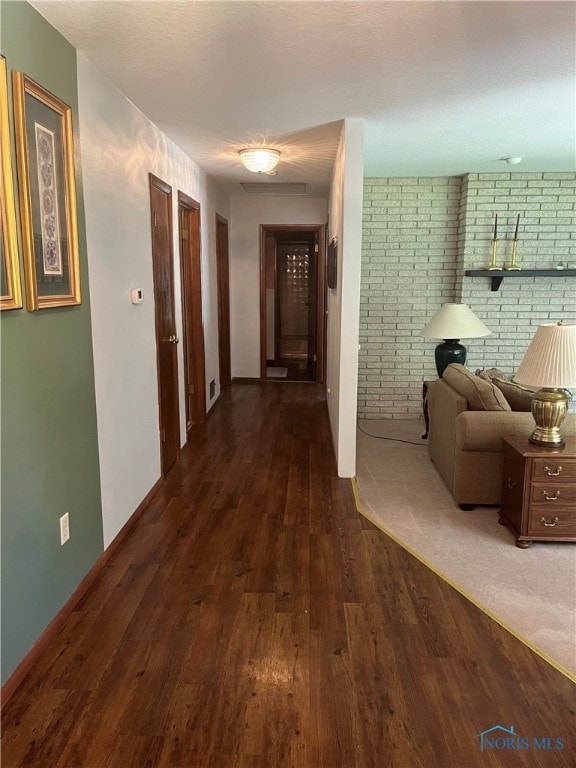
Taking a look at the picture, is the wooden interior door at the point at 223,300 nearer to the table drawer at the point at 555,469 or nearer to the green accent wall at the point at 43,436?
the green accent wall at the point at 43,436

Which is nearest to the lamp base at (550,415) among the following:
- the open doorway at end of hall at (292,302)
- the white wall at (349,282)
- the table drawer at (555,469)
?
the table drawer at (555,469)

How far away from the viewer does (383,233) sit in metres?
5.28

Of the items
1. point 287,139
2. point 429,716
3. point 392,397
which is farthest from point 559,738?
point 392,397

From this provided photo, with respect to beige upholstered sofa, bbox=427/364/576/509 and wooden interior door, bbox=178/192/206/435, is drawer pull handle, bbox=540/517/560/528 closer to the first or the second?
beige upholstered sofa, bbox=427/364/576/509

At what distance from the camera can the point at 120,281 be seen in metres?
2.82

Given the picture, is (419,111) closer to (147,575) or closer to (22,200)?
(22,200)

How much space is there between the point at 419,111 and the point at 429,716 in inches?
120

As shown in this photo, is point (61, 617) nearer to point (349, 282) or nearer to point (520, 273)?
point (349, 282)

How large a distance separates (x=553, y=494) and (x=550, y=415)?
416 millimetres

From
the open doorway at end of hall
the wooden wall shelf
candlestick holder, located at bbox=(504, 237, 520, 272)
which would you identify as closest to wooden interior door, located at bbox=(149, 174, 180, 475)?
the wooden wall shelf

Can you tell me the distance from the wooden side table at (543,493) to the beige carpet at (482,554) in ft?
0.29

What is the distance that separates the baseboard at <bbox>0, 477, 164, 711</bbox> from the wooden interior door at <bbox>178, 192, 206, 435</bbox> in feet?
6.02

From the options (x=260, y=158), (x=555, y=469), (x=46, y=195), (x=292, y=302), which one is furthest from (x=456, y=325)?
(x=292, y=302)

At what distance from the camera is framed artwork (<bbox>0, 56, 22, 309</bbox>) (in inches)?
66.5
